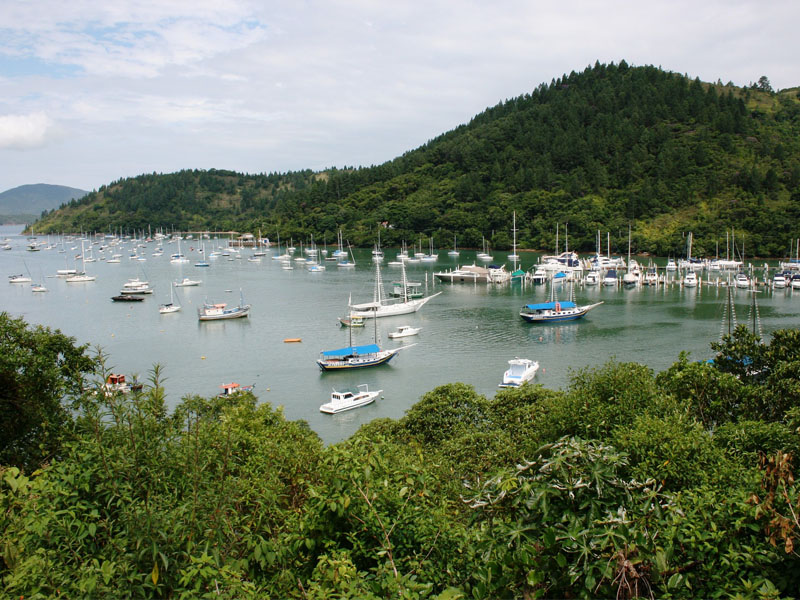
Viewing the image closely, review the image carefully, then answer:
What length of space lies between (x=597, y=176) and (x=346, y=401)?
80489 mm

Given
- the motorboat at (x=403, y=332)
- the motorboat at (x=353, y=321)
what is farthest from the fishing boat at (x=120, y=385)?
the motorboat at (x=353, y=321)

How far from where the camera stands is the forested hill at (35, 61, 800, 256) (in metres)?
76.7

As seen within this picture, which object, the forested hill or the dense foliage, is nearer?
the dense foliage

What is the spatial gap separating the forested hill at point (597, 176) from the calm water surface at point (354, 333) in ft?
93.3

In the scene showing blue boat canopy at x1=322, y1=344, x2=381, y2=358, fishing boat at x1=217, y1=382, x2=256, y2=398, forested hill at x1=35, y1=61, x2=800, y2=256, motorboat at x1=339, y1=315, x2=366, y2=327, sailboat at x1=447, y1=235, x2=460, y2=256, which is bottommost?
fishing boat at x1=217, y1=382, x2=256, y2=398

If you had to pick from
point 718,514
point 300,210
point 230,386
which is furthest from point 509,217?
point 718,514

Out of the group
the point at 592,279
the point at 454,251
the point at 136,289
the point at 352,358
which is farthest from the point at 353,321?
the point at 454,251

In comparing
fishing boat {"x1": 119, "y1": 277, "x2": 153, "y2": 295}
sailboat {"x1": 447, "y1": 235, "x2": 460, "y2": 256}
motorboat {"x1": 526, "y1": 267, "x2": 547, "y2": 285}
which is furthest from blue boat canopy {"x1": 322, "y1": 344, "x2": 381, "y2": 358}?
sailboat {"x1": 447, "y1": 235, "x2": 460, "y2": 256}

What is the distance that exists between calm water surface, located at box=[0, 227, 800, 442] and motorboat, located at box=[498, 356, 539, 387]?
68 cm

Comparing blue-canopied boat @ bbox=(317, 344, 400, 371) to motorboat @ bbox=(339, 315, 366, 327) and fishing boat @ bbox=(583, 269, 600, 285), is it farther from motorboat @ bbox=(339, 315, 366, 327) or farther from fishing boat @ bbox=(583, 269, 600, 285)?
fishing boat @ bbox=(583, 269, 600, 285)

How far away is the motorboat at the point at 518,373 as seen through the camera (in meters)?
24.8

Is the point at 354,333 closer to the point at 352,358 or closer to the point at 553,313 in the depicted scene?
the point at 352,358

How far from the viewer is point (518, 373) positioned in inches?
1005

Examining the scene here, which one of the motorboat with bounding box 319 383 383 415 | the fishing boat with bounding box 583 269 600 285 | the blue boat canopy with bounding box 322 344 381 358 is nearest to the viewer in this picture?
the motorboat with bounding box 319 383 383 415
